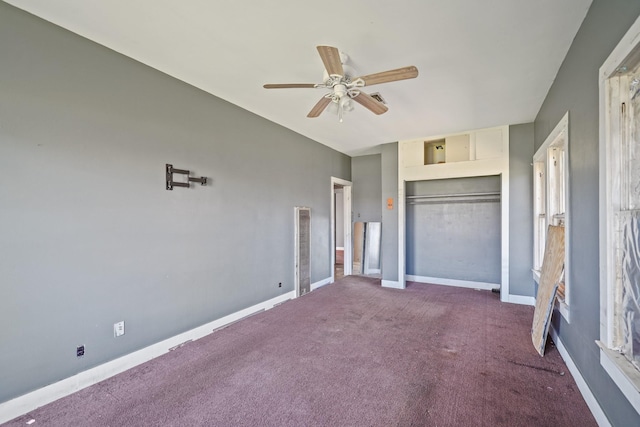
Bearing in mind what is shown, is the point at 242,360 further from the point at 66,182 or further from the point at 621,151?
the point at 621,151

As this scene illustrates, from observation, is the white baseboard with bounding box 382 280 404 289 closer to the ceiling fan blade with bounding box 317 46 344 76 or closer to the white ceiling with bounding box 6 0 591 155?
the white ceiling with bounding box 6 0 591 155

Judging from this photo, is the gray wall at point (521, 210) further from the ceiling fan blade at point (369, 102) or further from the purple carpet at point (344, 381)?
the ceiling fan blade at point (369, 102)

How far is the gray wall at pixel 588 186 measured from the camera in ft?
5.31

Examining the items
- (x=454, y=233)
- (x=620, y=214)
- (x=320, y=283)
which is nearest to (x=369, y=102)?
(x=620, y=214)

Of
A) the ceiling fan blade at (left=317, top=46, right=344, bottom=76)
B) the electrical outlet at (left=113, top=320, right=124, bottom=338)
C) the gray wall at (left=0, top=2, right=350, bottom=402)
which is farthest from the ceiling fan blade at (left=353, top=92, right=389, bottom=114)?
the electrical outlet at (left=113, top=320, right=124, bottom=338)

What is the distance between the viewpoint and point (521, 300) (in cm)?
442

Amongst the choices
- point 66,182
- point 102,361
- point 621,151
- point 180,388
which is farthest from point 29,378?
point 621,151

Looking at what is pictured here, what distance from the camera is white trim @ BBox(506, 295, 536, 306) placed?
4.35m

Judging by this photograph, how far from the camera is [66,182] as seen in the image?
2.21 metres

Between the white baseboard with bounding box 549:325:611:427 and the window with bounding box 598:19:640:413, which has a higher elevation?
the window with bounding box 598:19:640:413

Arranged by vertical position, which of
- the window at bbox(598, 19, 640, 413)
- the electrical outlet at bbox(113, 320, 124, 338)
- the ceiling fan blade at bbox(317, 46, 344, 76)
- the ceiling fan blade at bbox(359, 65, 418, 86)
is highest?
the ceiling fan blade at bbox(317, 46, 344, 76)

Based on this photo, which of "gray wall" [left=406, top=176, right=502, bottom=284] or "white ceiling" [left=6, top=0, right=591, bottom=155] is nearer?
"white ceiling" [left=6, top=0, right=591, bottom=155]

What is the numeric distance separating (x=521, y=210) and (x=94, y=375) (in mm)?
5707

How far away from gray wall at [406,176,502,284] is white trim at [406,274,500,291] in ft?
0.21
